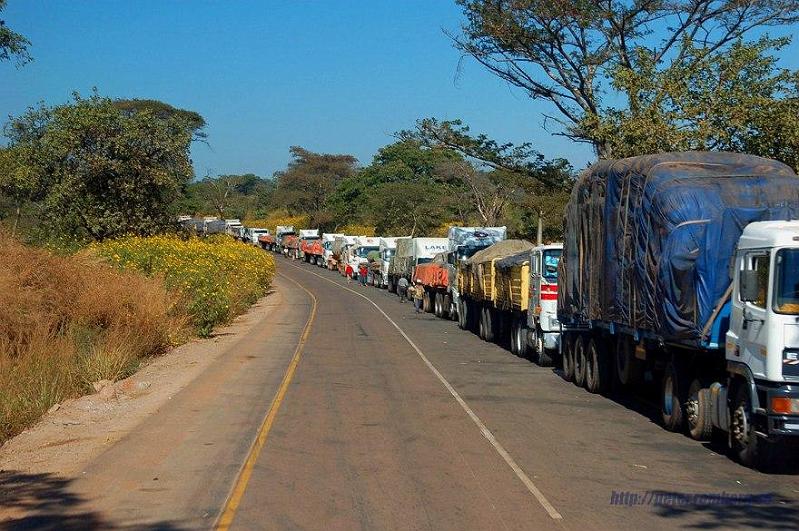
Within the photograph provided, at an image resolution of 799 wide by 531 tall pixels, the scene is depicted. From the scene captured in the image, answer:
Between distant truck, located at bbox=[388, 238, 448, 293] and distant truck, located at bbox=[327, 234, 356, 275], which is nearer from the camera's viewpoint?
distant truck, located at bbox=[388, 238, 448, 293]

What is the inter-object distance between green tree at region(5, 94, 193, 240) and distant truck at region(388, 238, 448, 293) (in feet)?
37.2

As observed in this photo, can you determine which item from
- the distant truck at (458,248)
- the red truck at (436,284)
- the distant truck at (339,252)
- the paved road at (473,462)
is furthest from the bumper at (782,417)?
the distant truck at (339,252)

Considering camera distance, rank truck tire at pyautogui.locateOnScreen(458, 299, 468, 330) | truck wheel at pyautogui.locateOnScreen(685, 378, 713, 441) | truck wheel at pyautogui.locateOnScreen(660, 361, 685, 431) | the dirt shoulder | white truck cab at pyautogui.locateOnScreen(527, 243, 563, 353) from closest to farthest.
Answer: the dirt shoulder
truck wheel at pyautogui.locateOnScreen(685, 378, 713, 441)
truck wheel at pyautogui.locateOnScreen(660, 361, 685, 431)
white truck cab at pyautogui.locateOnScreen(527, 243, 563, 353)
truck tire at pyautogui.locateOnScreen(458, 299, 468, 330)

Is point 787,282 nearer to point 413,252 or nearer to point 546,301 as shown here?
point 546,301

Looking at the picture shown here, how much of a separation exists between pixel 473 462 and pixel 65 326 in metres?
13.2

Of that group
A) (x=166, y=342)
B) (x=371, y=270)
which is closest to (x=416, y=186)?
(x=371, y=270)

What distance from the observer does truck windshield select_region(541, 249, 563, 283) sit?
21828 mm

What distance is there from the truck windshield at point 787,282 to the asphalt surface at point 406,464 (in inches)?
74.2

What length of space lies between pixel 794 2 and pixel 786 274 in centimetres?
2224

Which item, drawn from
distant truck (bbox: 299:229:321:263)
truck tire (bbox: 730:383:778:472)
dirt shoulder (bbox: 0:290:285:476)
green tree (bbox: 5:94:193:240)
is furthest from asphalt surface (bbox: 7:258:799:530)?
distant truck (bbox: 299:229:321:263)

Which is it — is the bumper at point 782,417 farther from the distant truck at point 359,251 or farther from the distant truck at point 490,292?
the distant truck at point 359,251

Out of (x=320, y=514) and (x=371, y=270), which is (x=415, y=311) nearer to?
(x=371, y=270)

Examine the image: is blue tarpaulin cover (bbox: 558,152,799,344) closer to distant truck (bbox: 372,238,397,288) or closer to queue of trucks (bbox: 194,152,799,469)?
queue of trucks (bbox: 194,152,799,469)

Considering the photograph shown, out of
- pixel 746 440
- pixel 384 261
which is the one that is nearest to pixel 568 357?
pixel 746 440
